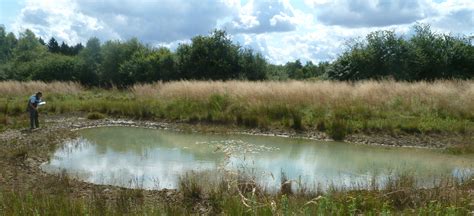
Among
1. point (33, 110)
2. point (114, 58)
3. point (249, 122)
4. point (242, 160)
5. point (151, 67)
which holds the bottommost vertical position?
point (242, 160)

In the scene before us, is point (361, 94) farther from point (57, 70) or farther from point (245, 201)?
point (57, 70)

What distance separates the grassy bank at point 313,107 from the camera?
16.1 meters

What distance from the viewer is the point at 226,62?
1316 inches

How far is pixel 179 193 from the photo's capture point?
8195 mm

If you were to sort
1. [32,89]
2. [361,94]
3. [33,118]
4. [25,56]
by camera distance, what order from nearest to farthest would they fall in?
[33,118]
[361,94]
[32,89]
[25,56]

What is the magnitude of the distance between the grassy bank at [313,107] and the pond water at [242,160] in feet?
6.13

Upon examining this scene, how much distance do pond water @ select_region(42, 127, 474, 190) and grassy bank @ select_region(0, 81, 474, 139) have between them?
1867 mm

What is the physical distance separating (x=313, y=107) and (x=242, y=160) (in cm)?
713

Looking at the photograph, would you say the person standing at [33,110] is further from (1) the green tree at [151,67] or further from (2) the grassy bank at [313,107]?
(1) the green tree at [151,67]

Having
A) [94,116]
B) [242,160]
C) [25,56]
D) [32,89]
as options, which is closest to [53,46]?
[25,56]

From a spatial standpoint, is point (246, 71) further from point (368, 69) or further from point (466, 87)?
→ point (466, 87)

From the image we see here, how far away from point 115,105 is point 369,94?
36.1 feet

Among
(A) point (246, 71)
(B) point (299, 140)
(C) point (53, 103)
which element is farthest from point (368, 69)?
(C) point (53, 103)

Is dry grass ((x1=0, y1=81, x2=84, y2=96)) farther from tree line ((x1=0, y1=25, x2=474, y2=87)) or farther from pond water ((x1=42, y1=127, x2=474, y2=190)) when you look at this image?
pond water ((x1=42, y1=127, x2=474, y2=190))
